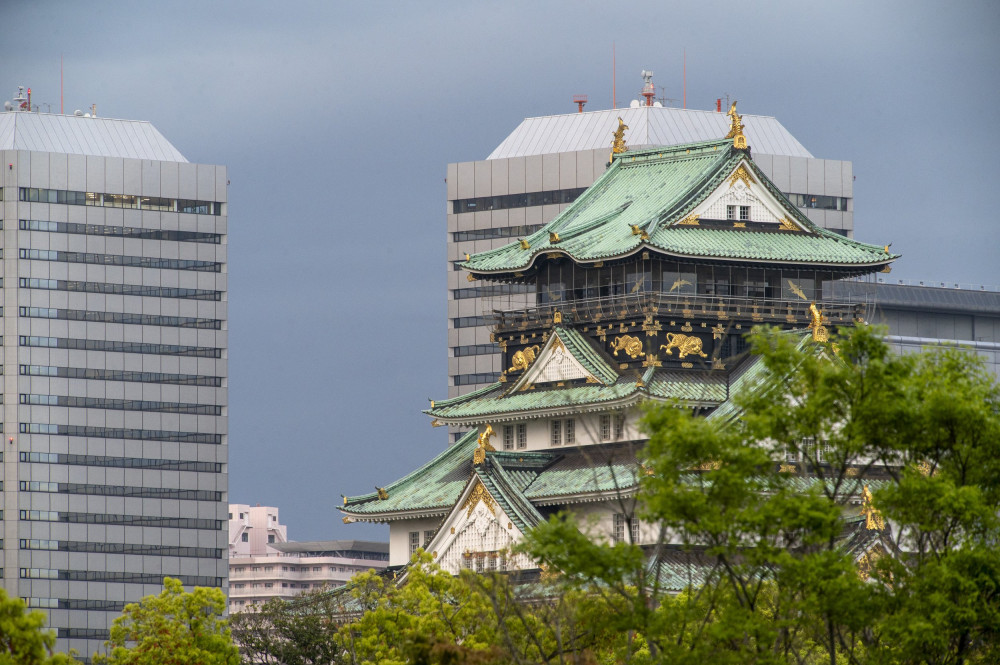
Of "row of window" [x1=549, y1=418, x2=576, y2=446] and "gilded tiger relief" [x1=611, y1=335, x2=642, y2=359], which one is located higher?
"gilded tiger relief" [x1=611, y1=335, x2=642, y2=359]

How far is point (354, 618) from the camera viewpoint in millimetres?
101312

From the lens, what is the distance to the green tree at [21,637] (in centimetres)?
6188

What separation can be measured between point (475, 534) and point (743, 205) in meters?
19.9

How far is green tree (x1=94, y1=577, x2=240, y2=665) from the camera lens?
274 ft

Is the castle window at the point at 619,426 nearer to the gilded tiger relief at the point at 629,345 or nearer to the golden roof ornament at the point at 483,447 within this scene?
the gilded tiger relief at the point at 629,345

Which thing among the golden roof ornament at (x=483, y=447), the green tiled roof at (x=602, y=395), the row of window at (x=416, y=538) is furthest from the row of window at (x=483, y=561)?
the green tiled roof at (x=602, y=395)

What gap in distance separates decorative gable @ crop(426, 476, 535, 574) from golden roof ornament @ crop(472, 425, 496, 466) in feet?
3.32

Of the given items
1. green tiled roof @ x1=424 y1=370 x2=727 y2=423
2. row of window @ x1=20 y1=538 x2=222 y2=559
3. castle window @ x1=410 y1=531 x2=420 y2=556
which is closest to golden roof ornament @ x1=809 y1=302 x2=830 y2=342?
green tiled roof @ x1=424 y1=370 x2=727 y2=423

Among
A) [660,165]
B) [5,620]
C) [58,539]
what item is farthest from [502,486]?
[58,539]

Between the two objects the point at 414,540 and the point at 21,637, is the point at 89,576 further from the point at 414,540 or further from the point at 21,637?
the point at 21,637

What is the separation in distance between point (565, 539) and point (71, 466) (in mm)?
145728

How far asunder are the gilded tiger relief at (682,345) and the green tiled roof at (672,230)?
361 centimetres

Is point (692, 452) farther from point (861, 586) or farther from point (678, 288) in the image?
point (678, 288)

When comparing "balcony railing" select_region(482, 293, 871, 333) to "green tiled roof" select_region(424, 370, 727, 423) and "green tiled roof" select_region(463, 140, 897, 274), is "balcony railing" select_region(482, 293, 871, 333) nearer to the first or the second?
"green tiled roof" select_region(463, 140, 897, 274)
